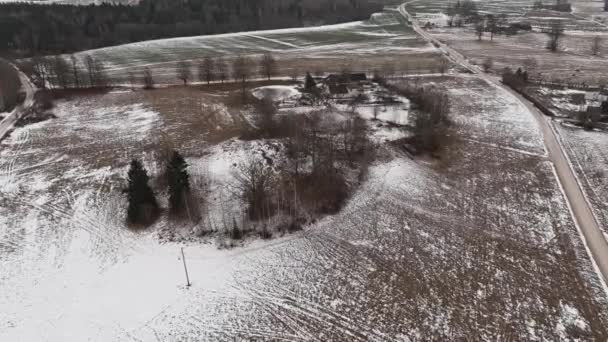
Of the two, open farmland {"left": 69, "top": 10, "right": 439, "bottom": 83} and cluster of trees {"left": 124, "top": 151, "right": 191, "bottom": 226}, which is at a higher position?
open farmland {"left": 69, "top": 10, "right": 439, "bottom": 83}

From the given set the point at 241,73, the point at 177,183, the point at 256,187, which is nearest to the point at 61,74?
the point at 241,73

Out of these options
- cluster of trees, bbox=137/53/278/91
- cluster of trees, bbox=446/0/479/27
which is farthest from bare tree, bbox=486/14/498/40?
cluster of trees, bbox=137/53/278/91

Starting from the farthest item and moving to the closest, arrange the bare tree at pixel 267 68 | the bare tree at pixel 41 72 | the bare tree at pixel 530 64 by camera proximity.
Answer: the bare tree at pixel 530 64 → the bare tree at pixel 267 68 → the bare tree at pixel 41 72

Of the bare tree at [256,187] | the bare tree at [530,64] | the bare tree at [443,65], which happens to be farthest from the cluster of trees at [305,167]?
the bare tree at [530,64]

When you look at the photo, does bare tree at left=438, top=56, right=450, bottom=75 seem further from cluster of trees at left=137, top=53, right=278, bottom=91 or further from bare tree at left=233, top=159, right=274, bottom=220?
bare tree at left=233, top=159, right=274, bottom=220

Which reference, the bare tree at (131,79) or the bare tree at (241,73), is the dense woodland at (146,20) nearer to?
the bare tree at (131,79)

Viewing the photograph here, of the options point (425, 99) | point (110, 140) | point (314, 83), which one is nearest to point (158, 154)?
point (110, 140)

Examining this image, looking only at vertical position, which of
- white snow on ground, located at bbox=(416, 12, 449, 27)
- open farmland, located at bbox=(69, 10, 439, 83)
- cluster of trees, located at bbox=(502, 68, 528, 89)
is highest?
white snow on ground, located at bbox=(416, 12, 449, 27)
